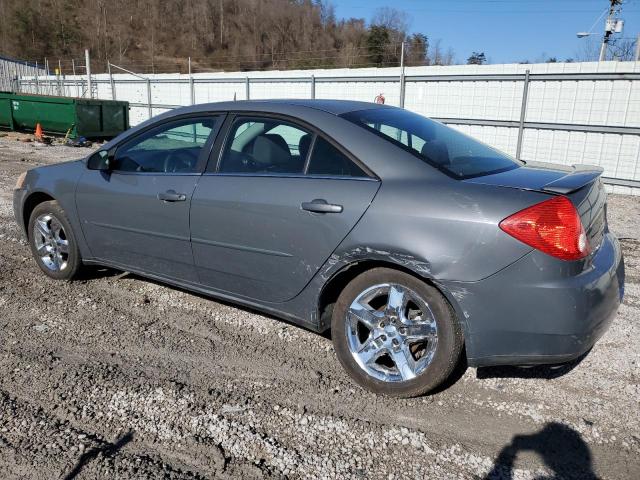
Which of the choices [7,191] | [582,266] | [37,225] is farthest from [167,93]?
[582,266]

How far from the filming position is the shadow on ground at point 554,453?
7.59 feet

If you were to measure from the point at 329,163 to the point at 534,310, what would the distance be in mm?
1345

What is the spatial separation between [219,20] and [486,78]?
82076mm

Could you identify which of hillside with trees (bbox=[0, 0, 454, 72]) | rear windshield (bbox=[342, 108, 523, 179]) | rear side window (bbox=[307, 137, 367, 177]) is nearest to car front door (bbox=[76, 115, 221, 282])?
rear side window (bbox=[307, 137, 367, 177])

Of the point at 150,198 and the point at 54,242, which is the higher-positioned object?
the point at 150,198

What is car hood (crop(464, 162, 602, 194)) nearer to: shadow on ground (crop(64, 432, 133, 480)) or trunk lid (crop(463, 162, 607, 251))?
trunk lid (crop(463, 162, 607, 251))

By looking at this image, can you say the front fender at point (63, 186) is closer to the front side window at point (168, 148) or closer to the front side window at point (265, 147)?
the front side window at point (168, 148)

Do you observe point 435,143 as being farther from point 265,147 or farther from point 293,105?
point 265,147

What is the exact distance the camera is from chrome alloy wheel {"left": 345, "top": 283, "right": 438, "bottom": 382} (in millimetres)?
2742

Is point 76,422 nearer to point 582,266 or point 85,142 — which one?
point 582,266

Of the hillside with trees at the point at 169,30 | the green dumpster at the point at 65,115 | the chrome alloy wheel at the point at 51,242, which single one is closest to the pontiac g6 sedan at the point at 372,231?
the chrome alloy wheel at the point at 51,242

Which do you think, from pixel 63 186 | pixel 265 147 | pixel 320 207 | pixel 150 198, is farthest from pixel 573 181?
pixel 63 186

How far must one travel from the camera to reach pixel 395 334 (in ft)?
9.27

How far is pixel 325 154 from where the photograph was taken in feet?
Result: 10.1
